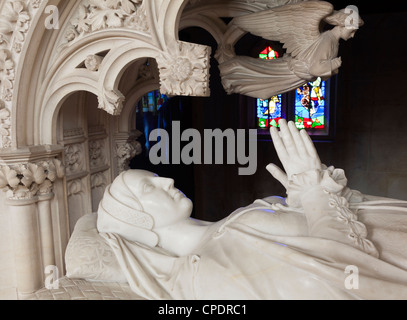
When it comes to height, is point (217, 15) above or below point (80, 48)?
above

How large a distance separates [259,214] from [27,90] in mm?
1838

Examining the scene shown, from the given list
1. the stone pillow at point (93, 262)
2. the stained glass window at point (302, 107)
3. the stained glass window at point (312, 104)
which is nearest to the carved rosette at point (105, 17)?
the stone pillow at point (93, 262)

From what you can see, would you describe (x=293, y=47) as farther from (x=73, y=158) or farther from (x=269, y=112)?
(x=269, y=112)

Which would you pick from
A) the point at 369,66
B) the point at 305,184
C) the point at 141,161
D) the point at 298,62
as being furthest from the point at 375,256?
the point at 369,66

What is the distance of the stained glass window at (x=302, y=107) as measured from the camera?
6.92 m

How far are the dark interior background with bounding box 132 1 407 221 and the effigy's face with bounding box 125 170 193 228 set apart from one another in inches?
133

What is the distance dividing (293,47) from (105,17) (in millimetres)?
1175

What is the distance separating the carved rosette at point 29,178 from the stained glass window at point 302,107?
4.65 m

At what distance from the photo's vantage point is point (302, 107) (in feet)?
23.5

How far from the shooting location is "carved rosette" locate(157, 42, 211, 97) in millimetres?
2480

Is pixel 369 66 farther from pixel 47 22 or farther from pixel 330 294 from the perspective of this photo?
pixel 330 294

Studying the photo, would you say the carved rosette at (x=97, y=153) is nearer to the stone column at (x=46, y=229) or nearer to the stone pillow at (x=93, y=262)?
the stone column at (x=46, y=229)

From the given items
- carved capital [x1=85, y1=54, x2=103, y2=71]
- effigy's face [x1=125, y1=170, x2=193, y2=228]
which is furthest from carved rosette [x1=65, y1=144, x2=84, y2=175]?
effigy's face [x1=125, y1=170, x2=193, y2=228]

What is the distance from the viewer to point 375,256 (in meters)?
1.84
